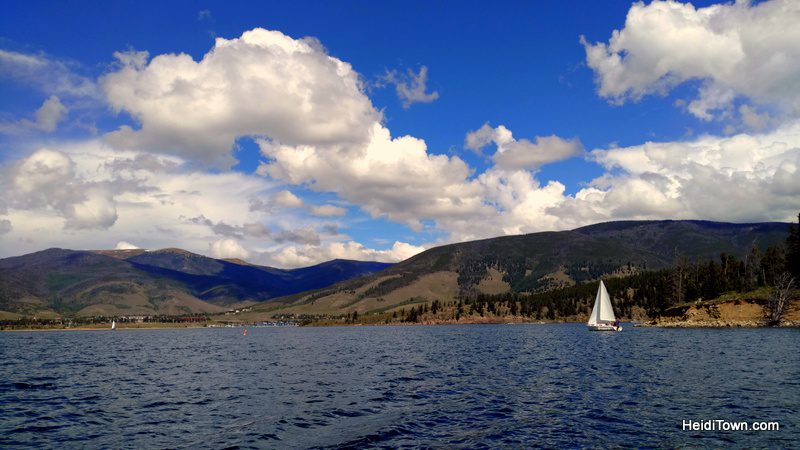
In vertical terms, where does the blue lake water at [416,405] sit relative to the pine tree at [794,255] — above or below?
below

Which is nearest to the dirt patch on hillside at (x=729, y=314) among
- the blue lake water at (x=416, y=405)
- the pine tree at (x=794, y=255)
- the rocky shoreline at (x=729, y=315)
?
the rocky shoreline at (x=729, y=315)

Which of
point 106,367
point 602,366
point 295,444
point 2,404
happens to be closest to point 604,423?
point 295,444

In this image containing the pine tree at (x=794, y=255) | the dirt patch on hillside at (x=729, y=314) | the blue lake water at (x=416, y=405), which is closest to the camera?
the blue lake water at (x=416, y=405)

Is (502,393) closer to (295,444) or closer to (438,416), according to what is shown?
(438,416)

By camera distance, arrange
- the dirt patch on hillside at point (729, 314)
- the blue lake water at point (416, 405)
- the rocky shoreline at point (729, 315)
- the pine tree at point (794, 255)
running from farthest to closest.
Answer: the pine tree at point (794, 255) < the dirt patch on hillside at point (729, 314) < the rocky shoreline at point (729, 315) < the blue lake water at point (416, 405)

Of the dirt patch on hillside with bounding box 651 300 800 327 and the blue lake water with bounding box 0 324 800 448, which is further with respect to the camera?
the dirt patch on hillside with bounding box 651 300 800 327

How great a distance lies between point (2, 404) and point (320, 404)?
32.1m

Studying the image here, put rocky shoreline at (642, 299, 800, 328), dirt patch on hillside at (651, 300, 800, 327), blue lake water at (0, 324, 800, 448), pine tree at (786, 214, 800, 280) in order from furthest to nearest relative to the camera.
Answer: pine tree at (786, 214, 800, 280)
dirt patch on hillside at (651, 300, 800, 327)
rocky shoreline at (642, 299, 800, 328)
blue lake water at (0, 324, 800, 448)

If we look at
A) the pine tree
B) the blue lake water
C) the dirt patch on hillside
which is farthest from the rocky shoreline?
the blue lake water

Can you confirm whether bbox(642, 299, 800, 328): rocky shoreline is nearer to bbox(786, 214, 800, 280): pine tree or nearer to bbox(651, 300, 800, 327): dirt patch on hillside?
bbox(651, 300, 800, 327): dirt patch on hillside

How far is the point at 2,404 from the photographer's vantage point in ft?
161

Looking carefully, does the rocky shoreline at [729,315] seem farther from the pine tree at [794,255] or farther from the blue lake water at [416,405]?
the blue lake water at [416,405]

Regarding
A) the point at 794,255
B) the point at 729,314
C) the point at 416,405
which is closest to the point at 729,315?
the point at 729,314

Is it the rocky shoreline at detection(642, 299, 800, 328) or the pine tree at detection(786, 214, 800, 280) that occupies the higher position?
the pine tree at detection(786, 214, 800, 280)
